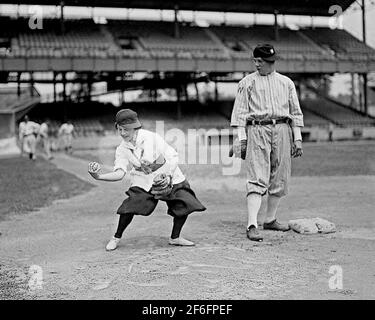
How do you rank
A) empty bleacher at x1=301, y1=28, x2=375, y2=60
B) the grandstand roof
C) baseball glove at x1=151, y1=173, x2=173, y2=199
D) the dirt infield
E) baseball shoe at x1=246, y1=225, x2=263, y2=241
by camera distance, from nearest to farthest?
1. the dirt infield
2. baseball glove at x1=151, y1=173, x2=173, y2=199
3. baseball shoe at x1=246, y1=225, x2=263, y2=241
4. the grandstand roof
5. empty bleacher at x1=301, y1=28, x2=375, y2=60

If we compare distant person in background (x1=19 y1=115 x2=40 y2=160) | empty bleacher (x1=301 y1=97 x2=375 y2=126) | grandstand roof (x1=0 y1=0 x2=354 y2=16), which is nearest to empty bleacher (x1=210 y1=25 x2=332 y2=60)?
grandstand roof (x1=0 y1=0 x2=354 y2=16)

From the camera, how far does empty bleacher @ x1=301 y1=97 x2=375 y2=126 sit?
3919cm

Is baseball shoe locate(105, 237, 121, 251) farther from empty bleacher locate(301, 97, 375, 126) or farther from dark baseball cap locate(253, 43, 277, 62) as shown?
empty bleacher locate(301, 97, 375, 126)

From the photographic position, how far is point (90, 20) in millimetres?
38156

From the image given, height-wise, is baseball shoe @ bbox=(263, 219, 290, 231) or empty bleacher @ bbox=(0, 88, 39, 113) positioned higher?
baseball shoe @ bbox=(263, 219, 290, 231)

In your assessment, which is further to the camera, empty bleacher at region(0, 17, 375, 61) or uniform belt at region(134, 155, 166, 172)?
empty bleacher at region(0, 17, 375, 61)

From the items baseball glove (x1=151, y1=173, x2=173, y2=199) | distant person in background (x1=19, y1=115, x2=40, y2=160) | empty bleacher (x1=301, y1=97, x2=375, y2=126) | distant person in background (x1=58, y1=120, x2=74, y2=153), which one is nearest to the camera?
baseball glove (x1=151, y1=173, x2=173, y2=199)

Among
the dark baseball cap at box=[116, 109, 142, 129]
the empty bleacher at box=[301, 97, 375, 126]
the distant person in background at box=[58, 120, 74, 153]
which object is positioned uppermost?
the dark baseball cap at box=[116, 109, 142, 129]

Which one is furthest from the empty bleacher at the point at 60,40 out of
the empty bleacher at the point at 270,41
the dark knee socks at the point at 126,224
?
the dark knee socks at the point at 126,224

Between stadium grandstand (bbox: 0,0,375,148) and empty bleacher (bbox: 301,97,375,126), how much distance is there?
8 cm

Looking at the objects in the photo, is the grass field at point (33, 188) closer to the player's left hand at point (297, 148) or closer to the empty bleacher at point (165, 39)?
the player's left hand at point (297, 148)

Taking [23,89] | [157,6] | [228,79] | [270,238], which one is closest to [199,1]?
[157,6]

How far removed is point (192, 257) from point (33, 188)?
7407 millimetres

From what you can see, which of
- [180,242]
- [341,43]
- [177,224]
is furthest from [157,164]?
[341,43]
